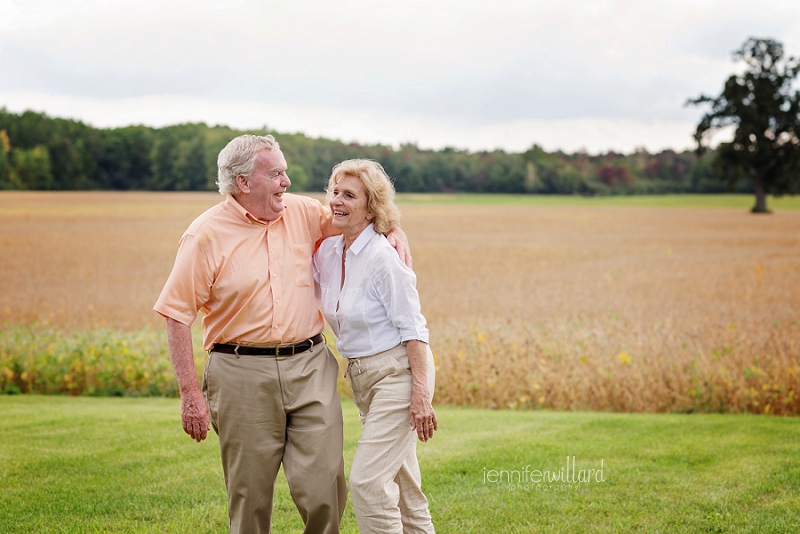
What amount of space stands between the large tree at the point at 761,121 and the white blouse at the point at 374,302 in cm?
4128

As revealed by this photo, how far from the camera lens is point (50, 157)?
2927 cm

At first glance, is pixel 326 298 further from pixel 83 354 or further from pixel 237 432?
pixel 83 354

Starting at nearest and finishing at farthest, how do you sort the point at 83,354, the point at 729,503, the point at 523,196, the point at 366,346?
1. the point at 366,346
2. the point at 729,503
3. the point at 83,354
4. the point at 523,196

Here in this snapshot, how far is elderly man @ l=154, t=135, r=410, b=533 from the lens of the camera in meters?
3.29

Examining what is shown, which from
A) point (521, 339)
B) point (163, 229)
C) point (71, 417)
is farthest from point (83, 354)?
point (163, 229)

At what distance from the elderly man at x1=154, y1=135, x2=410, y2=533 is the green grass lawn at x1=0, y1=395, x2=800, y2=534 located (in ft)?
3.88

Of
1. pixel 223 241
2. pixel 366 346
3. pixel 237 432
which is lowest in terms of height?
pixel 237 432

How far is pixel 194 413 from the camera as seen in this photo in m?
3.27

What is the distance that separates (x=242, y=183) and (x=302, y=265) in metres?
0.48

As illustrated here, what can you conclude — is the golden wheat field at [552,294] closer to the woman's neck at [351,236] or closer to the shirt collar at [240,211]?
the woman's neck at [351,236]

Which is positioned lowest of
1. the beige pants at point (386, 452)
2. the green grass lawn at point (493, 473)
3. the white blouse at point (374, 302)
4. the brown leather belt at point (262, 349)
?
the green grass lawn at point (493, 473)

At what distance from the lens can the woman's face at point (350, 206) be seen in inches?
132

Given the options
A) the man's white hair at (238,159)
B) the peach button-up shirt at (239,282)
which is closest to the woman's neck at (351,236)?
the peach button-up shirt at (239,282)

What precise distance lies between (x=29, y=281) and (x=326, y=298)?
50.4 ft
